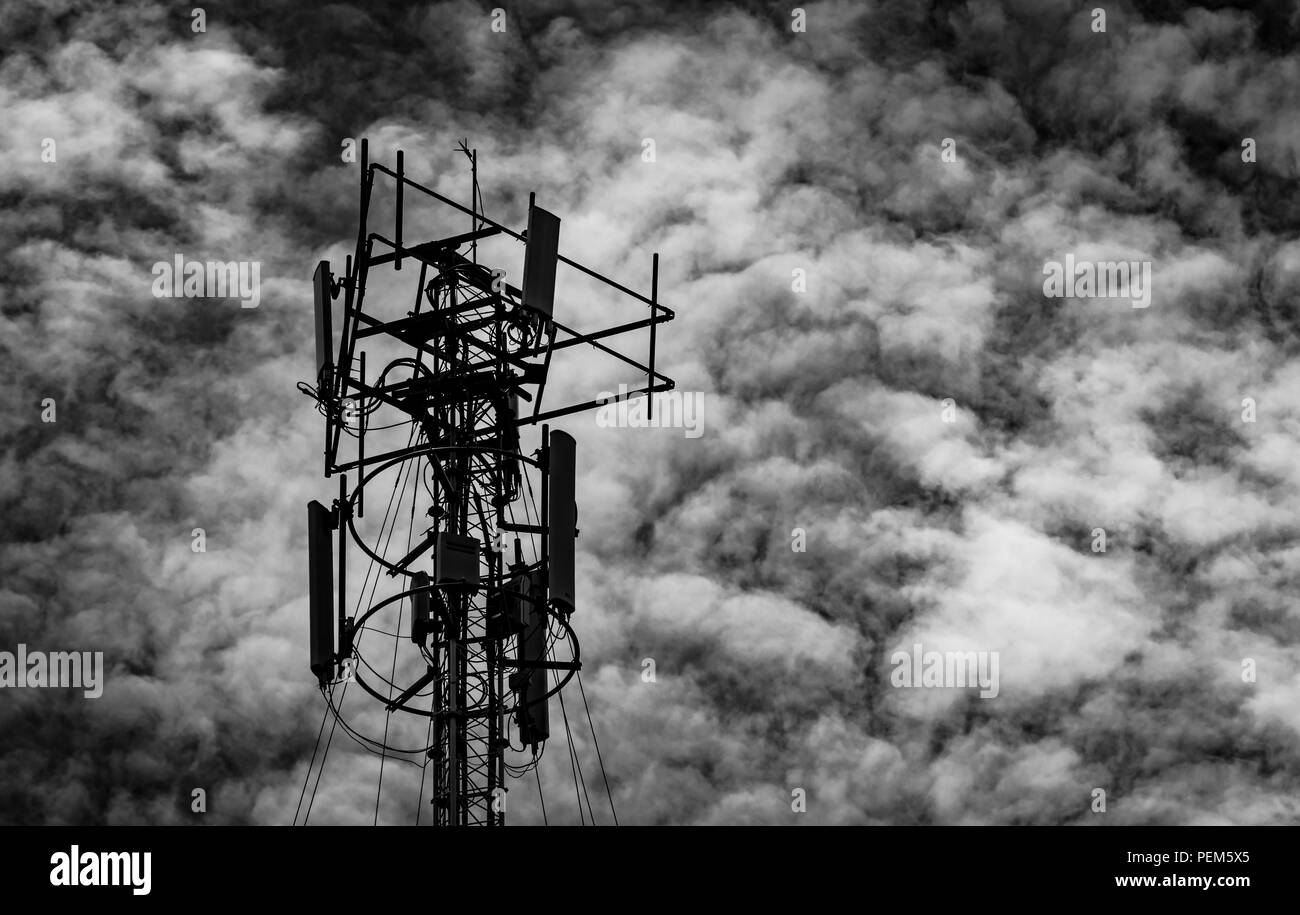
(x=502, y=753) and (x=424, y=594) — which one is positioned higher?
(x=424, y=594)

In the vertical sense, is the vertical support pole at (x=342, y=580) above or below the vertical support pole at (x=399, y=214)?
below

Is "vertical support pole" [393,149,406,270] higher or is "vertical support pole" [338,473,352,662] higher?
A: "vertical support pole" [393,149,406,270]

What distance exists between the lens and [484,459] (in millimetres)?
35062

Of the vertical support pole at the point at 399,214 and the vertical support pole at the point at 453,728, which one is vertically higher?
the vertical support pole at the point at 399,214

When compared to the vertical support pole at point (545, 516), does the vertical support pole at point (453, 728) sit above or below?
below

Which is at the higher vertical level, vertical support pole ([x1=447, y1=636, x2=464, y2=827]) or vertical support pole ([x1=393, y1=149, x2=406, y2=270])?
vertical support pole ([x1=393, y1=149, x2=406, y2=270])
